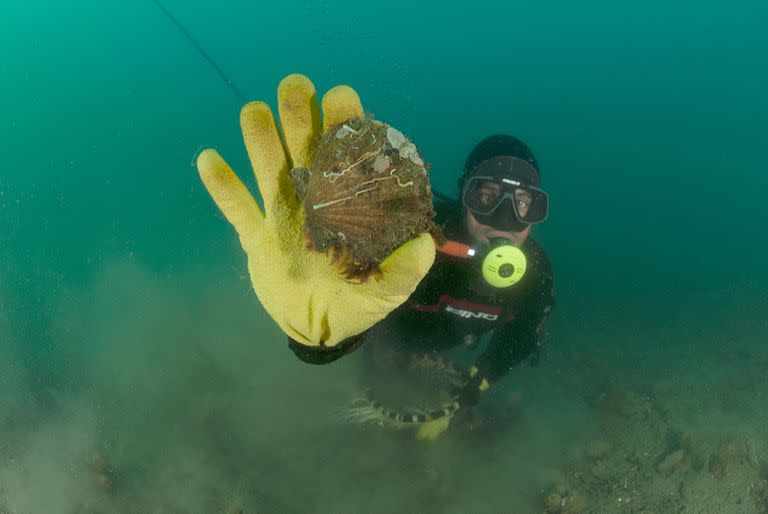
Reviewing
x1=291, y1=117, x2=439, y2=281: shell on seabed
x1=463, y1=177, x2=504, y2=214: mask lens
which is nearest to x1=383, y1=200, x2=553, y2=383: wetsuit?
x1=463, y1=177, x2=504, y2=214: mask lens

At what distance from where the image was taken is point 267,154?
156cm

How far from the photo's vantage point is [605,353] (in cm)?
1031

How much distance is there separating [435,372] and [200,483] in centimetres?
356

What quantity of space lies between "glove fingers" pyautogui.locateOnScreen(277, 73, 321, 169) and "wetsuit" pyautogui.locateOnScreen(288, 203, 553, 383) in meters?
2.55

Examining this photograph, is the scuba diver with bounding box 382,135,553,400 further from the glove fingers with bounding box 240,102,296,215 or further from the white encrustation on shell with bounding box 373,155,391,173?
the white encrustation on shell with bounding box 373,155,391,173

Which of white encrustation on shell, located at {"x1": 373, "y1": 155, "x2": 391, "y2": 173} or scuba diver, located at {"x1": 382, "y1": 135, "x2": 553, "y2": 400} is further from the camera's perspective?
scuba diver, located at {"x1": 382, "y1": 135, "x2": 553, "y2": 400}

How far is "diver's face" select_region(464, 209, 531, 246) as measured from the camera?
430cm

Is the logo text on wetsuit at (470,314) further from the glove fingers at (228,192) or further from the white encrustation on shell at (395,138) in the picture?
the white encrustation on shell at (395,138)

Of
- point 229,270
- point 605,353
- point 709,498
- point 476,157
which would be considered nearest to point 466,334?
point 476,157

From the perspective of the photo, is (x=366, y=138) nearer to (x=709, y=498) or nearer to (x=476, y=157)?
(x=476, y=157)

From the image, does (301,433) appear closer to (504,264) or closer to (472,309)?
(472,309)

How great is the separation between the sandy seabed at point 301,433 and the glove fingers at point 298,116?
5363 mm

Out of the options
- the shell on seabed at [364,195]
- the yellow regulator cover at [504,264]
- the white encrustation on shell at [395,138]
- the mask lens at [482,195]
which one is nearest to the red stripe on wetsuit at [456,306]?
the yellow regulator cover at [504,264]

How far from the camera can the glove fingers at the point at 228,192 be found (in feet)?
5.02
